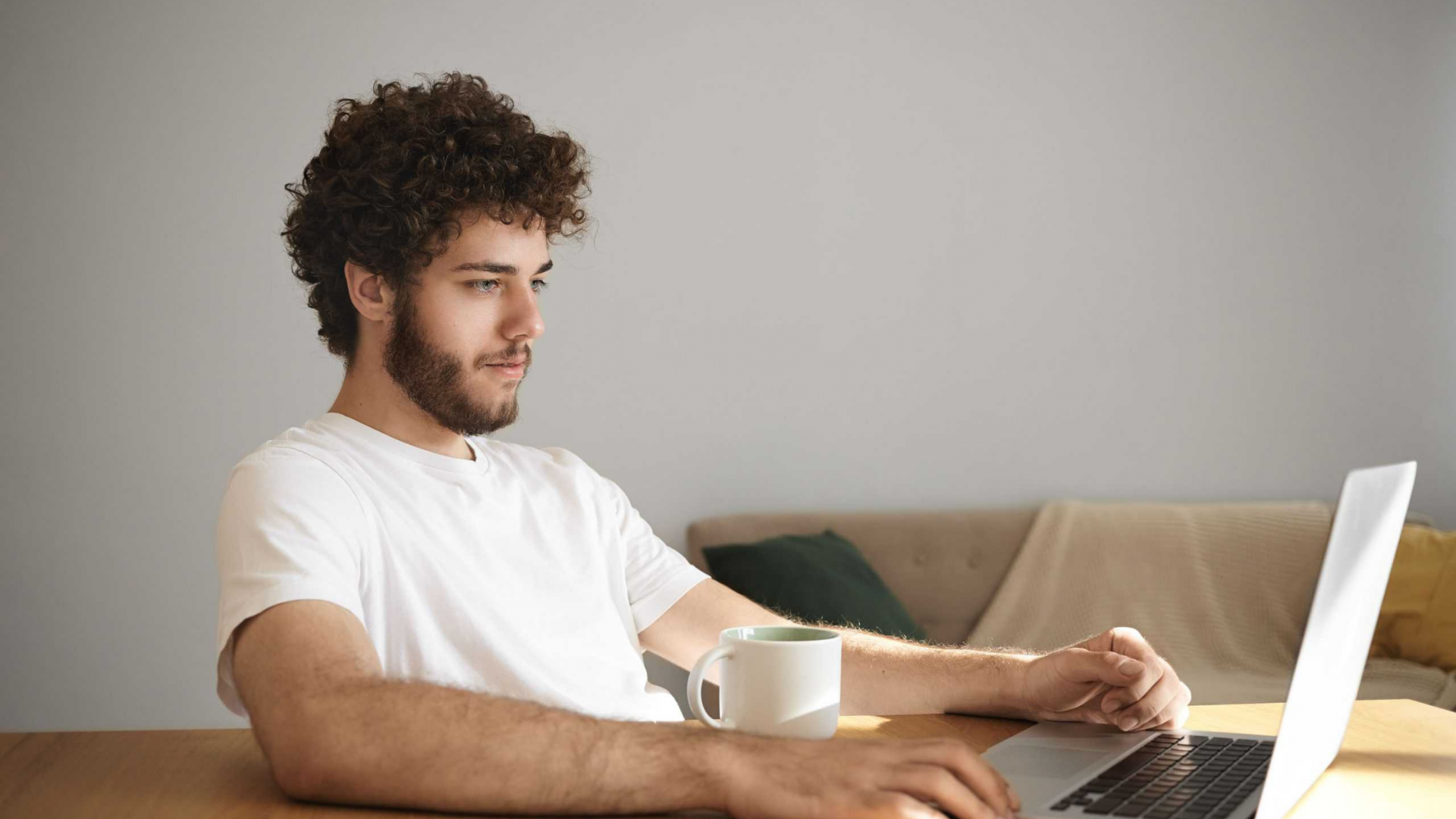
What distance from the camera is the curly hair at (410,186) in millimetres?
1357

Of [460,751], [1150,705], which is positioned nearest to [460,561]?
[460,751]

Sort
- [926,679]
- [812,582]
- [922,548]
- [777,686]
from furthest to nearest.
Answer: [922,548]
[812,582]
[926,679]
[777,686]

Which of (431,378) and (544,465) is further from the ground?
(431,378)

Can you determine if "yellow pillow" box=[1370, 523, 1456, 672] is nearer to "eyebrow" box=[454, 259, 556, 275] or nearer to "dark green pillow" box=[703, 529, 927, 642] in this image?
"dark green pillow" box=[703, 529, 927, 642]

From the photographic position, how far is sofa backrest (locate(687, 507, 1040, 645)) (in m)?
2.97

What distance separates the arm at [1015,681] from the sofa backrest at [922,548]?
5.35 feet

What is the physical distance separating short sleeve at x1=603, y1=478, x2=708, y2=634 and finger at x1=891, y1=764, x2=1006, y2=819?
0.69 m

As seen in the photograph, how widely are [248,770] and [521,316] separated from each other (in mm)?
593

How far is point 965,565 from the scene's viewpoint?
304 cm

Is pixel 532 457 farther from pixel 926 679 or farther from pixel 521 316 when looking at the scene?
pixel 926 679

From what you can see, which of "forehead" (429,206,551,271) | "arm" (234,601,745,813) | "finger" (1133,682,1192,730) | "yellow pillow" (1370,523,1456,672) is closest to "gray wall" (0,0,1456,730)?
"yellow pillow" (1370,523,1456,672)

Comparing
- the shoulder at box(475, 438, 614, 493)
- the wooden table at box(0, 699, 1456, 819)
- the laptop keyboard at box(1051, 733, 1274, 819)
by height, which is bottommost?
the wooden table at box(0, 699, 1456, 819)

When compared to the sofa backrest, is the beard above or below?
above

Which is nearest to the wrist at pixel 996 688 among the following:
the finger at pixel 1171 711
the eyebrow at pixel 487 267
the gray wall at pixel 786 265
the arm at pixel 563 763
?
the finger at pixel 1171 711
